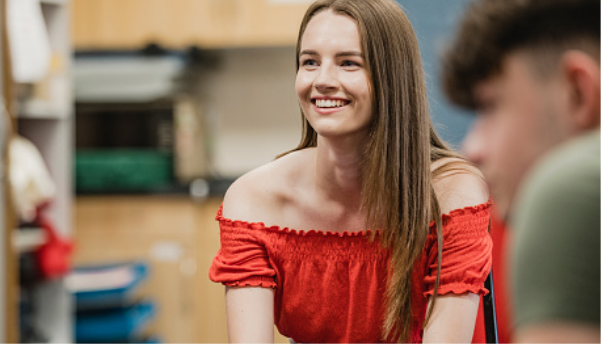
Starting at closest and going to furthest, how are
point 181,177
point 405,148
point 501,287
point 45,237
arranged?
1. point 405,148
2. point 501,287
3. point 45,237
4. point 181,177

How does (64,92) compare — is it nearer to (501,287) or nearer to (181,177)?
(181,177)

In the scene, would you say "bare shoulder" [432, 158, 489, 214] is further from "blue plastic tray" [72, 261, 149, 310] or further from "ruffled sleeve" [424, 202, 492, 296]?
"blue plastic tray" [72, 261, 149, 310]

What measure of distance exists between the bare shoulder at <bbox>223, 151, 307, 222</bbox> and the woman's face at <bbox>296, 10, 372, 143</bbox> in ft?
0.53

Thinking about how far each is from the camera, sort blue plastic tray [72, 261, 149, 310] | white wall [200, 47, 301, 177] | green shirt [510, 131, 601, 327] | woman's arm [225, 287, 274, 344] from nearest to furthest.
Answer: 1. green shirt [510, 131, 601, 327]
2. woman's arm [225, 287, 274, 344]
3. blue plastic tray [72, 261, 149, 310]
4. white wall [200, 47, 301, 177]

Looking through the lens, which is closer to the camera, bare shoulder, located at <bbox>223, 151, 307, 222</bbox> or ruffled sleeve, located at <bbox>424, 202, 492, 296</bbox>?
ruffled sleeve, located at <bbox>424, 202, 492, 296</bbox>

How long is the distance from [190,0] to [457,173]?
8.21 ft

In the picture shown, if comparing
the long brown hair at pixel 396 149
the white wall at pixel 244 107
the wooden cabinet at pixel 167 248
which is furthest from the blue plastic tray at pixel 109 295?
the long brown hair at pixel 396 149

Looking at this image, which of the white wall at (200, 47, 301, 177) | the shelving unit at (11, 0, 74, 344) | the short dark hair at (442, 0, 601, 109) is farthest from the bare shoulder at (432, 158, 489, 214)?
the white wall at (200, 47, 301, 177)

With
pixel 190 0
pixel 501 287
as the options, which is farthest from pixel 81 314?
pixel 501 287

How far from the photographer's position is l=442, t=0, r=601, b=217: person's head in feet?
1.83

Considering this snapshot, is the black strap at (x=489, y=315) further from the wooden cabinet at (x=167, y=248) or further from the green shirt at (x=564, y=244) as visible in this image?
the wooden cabinet at (x=167, y=248)

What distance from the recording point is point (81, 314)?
10.4 ft

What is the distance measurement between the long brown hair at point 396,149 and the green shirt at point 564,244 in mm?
712

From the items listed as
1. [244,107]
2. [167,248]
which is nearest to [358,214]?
[167,248]
